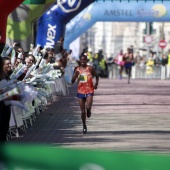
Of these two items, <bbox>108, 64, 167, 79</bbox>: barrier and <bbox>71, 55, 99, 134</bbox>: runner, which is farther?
<bbox>108, 64, 167, 79</bbox>: barrier

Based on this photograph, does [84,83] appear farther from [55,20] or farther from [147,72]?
[147,72]

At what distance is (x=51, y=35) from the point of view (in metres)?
33.4

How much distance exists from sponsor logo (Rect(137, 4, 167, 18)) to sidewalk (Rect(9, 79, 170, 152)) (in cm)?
1619

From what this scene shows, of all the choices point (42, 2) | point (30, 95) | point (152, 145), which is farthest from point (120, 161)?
point (42, 2)

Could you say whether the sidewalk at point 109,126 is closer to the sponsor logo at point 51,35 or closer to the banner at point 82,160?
the sponsor logo at point 51,35

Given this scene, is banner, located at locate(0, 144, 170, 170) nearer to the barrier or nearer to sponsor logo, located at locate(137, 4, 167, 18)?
sponsor logo, located at locate(137, 4, 167, 18)

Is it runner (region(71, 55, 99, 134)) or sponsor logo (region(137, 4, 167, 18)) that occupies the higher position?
sponsor logo (region(137, 4, 167, 18))

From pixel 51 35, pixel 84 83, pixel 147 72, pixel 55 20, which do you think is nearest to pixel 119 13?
pixel 147 72

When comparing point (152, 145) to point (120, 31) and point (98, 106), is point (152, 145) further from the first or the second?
point (120, 31)

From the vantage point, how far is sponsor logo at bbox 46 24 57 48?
109 ft

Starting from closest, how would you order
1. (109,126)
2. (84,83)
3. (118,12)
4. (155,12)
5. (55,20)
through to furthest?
(84,83) → (109,126) → (55,20) → (155,12) → (118,12)

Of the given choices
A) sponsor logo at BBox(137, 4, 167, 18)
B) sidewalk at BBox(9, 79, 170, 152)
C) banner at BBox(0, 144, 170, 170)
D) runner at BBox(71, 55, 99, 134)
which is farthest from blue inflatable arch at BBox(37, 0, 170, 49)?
banner at BBox(0, 144, 170, 170)

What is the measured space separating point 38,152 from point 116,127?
12145mm

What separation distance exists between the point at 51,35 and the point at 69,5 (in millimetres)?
1359
